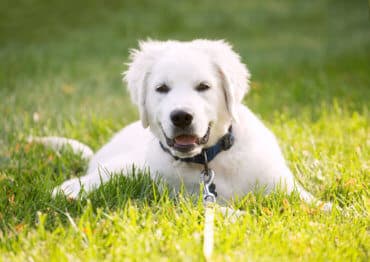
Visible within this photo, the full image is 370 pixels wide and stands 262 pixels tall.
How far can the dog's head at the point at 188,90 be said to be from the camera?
10.7 feet

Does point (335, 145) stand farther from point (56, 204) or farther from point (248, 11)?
point (248, 11)

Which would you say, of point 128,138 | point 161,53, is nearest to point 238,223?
point 161,53

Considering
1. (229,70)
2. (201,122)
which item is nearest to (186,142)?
(201,122)

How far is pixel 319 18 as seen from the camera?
15648 mm

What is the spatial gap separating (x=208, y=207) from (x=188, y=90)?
760 mm

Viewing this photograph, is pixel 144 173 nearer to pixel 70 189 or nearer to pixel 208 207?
pixel 70 189

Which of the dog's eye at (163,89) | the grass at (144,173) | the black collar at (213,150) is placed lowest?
the grass at (144,173)

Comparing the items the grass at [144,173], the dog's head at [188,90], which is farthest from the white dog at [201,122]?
the grass at [144,173]

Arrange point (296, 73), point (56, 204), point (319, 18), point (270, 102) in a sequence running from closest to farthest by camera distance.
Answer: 1. point (56, 204)
2. point (270, 102)
3. point (296, 73)
4. point (319, 18)

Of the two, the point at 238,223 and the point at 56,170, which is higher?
the point at 238,223

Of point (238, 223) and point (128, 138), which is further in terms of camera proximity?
point (128, 138)

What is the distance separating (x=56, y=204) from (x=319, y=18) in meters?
13.8

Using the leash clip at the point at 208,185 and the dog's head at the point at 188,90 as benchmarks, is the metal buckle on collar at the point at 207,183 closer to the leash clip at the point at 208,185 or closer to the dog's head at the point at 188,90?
the leash clip at the point at 208,185

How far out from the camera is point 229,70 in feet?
11.7
